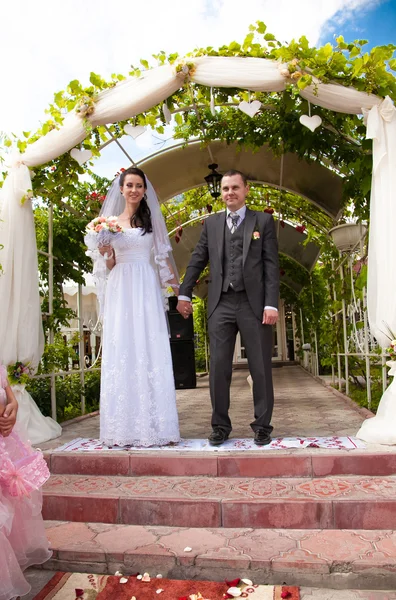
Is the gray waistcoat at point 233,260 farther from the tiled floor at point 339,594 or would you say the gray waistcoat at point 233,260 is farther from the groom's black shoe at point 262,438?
the tiled floor at point 339,594

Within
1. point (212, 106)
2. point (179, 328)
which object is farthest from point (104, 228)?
point (179, 328)

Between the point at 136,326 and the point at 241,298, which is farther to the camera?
the point at 136,326

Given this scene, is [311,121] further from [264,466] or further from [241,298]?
[264,466]

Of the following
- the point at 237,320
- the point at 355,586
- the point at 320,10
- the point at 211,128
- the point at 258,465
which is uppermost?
the point at 320,10

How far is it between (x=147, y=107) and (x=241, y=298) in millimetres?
1836

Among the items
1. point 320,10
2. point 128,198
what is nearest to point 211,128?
point 320,10

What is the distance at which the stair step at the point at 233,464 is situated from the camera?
3123mm

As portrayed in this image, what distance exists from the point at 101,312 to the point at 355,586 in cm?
278

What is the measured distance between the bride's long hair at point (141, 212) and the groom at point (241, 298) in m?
0.59

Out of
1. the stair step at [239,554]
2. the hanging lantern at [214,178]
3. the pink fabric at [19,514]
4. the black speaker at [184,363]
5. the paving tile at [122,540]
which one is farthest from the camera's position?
the black speaker at [184,363]

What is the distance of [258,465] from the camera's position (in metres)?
3.19

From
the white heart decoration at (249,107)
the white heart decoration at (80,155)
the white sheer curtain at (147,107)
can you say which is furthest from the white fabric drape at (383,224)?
the white heart decoration at (80,155)

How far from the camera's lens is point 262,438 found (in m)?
3.54

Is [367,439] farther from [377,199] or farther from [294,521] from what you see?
[377,199]
